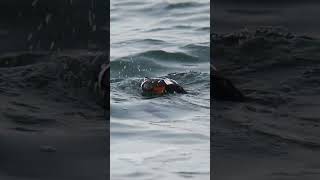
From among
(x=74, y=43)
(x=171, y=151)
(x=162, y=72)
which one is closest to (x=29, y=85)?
(x=74, y=43)

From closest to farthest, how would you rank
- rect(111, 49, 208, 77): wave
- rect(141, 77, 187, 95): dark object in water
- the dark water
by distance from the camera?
the dark water < rect(141, 77, 187, 95): dark object in water < rect(111, 49, 208, 77): wave

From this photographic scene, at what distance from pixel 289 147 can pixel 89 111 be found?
109 cm

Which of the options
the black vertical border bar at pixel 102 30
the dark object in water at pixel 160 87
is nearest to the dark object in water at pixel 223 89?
the black vertical border bar at pixel 102 30

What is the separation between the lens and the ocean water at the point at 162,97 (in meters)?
3.48

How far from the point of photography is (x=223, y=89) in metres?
3.40

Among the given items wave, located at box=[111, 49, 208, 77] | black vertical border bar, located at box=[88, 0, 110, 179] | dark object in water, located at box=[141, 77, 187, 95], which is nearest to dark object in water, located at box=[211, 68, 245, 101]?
black vertical border bar, located at box=[88, 0, 110, 179]

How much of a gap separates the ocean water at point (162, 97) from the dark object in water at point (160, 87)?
0.06 metres

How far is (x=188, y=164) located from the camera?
345cm

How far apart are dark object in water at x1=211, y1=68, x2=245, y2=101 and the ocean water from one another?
36 centimetres

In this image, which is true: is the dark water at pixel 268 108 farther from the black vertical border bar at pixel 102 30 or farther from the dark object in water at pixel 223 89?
the black vertical border bar at pixel 102 30

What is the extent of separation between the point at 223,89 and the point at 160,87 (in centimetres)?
92

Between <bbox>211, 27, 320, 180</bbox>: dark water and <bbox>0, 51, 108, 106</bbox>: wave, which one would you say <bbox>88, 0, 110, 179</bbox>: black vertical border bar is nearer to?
<bbox>0, 51, 108, 106</bbox>: wave

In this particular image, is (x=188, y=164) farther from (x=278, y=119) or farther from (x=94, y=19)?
(x=94, y=19)

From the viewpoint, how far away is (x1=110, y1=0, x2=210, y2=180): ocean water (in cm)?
348
